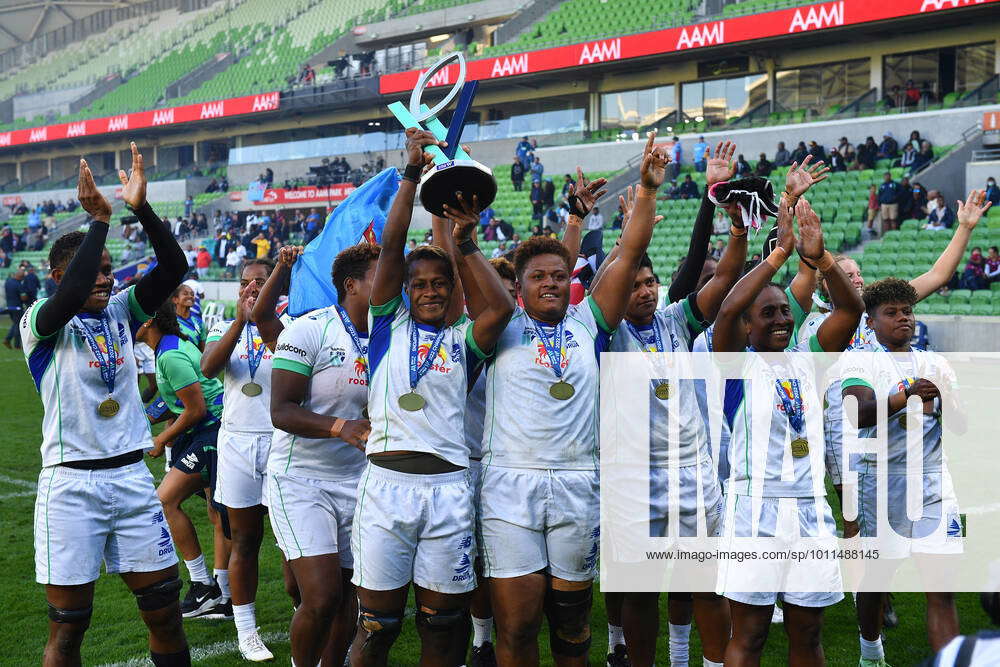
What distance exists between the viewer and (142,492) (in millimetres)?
4227

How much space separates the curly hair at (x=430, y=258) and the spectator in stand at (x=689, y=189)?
2110 centimetres

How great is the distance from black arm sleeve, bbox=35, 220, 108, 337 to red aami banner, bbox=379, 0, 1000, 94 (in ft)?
61.7

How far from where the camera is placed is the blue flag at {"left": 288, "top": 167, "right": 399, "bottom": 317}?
5504 millimetres

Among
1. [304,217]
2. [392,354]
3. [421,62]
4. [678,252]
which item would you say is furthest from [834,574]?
[421,62]

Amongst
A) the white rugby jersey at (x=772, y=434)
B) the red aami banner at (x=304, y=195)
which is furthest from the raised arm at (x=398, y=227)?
the red aami banner at (x=304, y=195)

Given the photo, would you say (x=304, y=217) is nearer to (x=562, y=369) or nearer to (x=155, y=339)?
(x=155, y=339)

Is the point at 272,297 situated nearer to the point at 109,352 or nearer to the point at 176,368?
the point at 109,352

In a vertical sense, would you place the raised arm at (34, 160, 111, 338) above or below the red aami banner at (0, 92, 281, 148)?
below

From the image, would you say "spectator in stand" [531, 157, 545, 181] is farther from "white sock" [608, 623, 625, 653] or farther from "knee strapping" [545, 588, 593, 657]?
"knee strapping" [545, 588, 593, 657]

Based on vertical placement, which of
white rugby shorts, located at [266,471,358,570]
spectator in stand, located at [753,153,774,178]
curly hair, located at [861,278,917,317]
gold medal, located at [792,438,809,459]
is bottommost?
white rugby shorts, located at [266,471,358,570]

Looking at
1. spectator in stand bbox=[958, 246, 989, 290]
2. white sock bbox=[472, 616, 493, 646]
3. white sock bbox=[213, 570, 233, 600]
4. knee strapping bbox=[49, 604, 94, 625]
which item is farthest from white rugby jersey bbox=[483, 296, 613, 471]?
spectator in stand bbox=[958, 246, 989, 290]

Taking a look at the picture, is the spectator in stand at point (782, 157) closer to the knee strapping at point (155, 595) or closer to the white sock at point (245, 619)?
the white sock at point (245, 619)

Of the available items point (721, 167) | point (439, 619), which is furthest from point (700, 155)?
point (439, 619)

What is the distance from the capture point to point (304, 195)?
3488 cm
